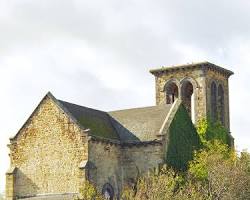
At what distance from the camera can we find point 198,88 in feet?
241

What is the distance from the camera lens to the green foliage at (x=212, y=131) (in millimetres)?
69188

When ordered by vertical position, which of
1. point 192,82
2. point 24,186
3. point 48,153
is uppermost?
point 192,82

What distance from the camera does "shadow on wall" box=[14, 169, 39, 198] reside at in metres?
59.6

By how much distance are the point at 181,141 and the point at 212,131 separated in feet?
33.0

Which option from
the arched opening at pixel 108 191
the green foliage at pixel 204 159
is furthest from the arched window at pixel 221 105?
the arched opening at pixel 108 191

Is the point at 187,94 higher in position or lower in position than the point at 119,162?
higher

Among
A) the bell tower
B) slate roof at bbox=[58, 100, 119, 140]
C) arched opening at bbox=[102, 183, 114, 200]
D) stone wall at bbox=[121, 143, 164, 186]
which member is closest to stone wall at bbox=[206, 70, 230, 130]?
the bell tower

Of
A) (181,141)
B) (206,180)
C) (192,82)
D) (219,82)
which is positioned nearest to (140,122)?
(181,141)

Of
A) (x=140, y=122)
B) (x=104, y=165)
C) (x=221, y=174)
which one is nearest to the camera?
(x=221, y=174)

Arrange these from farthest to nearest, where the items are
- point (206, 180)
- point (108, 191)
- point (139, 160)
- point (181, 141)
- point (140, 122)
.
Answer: point (140, 122) → point (181, 141) → point (139, 160) → point (108, 191) → point (206, 180)

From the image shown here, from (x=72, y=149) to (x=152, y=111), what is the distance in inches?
367

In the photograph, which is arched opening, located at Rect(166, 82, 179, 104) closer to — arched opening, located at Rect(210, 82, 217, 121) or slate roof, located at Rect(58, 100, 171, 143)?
arched opening, located at Rect(210, 82, 217, 121)

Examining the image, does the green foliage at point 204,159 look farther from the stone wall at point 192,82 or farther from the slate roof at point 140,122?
the stone wall at point 192,82

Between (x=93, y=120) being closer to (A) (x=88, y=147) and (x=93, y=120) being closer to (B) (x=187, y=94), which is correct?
(A) (x=88, y=147)
